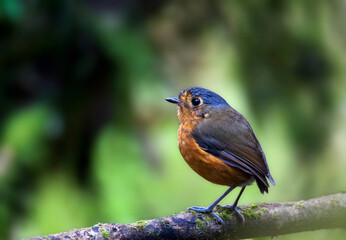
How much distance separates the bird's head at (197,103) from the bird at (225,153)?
7 cm

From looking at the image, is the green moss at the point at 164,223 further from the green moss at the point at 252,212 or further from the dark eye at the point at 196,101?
the dark eye at the point at 196,101

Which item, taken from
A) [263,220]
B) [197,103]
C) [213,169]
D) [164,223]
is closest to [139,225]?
[164,223]

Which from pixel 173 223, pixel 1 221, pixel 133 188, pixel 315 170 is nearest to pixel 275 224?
pixel 173 223

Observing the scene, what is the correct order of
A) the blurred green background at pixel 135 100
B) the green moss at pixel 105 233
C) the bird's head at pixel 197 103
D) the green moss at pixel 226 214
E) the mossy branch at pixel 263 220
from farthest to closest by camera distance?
the blurred green background at pixel 135 100
the bird's head at pixel 197 103
the green moss at pixel 226 214
the mossy branch at pixel 263 220
the green moss at pixel 105 233

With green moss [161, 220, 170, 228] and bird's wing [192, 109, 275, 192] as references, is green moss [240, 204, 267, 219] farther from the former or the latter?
green moss [161, 220, 170, 228]

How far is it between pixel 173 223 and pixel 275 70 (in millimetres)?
2049

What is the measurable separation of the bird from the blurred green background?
967 mm

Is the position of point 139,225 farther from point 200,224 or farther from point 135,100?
point 135,100

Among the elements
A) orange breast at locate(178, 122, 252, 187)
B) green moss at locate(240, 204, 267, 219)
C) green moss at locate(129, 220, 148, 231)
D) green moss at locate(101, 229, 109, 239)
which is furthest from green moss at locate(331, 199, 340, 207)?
green moss at locate(101, 229, 109, 239)

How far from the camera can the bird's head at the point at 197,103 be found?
2.88m

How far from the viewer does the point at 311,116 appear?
3.85 metres

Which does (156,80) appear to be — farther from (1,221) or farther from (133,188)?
(1,221)

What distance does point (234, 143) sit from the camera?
2.64 m

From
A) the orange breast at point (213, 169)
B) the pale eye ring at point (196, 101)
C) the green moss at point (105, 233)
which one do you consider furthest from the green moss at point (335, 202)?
the green moss at point (105, 233)
